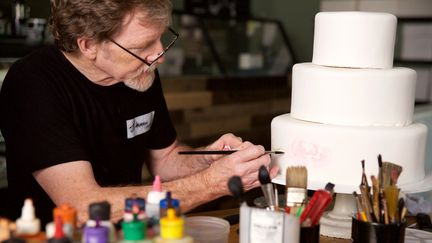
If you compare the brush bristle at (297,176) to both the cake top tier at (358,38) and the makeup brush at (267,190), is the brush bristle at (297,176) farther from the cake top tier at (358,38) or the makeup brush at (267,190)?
the cake top tier at (358,38)

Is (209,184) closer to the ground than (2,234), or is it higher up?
closer to the ground

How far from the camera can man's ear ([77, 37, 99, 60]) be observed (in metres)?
1.98

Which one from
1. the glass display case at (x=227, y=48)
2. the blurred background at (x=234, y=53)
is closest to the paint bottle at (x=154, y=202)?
the blurred background at (x=234, y=53)

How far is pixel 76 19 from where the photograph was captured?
196 centimetres

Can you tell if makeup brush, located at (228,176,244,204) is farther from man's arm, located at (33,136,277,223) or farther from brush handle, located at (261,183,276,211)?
man's arm, located at (33,136,277,223)

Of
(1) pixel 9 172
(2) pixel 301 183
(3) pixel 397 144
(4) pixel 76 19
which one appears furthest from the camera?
(1) pixel 9 172

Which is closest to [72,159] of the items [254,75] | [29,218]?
[29,218]

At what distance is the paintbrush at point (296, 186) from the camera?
1471mm

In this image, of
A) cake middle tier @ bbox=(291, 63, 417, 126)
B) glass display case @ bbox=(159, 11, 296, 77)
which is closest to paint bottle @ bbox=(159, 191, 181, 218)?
cake middle tier @ bbox=(291, 63, 417, 126)

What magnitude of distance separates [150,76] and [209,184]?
48 cm

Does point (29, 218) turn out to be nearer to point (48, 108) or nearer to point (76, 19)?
point (48, 108)

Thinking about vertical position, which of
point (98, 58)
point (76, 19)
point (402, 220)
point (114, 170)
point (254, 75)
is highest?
point (76, 19)

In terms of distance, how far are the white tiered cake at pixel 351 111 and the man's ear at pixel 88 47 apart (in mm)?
619

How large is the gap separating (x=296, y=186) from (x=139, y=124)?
91 centimetres
